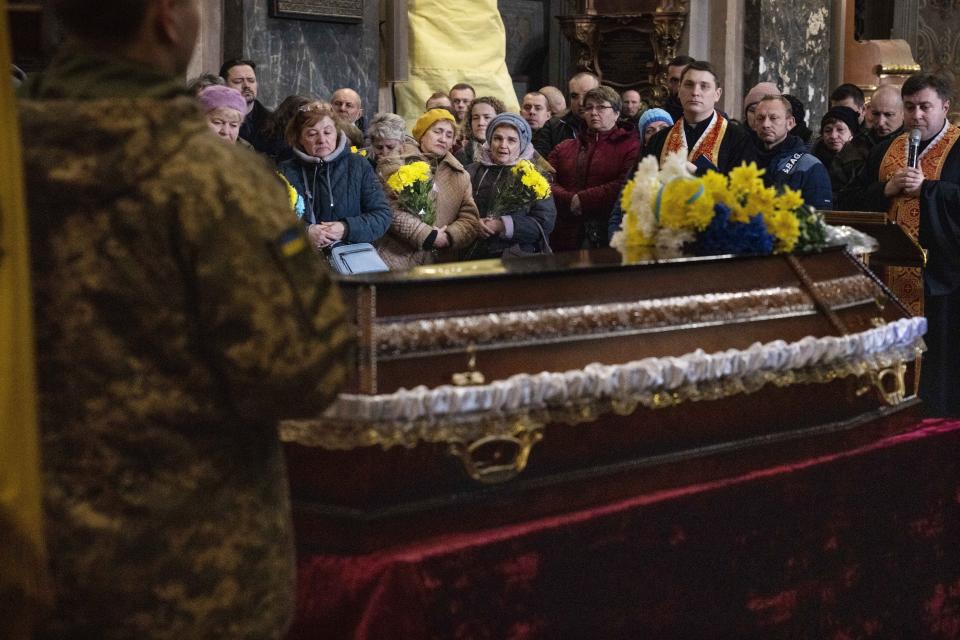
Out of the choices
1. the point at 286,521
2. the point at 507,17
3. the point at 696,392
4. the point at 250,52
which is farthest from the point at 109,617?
the point at 507,17

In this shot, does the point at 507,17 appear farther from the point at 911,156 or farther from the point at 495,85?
the point at 911,156

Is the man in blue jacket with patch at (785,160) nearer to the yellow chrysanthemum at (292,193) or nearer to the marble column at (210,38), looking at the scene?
the yellow chrysanthemum at (292,193)

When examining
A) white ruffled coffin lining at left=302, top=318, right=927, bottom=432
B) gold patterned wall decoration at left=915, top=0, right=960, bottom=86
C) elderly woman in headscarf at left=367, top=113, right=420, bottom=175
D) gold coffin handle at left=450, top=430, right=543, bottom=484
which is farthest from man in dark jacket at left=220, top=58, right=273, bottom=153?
gold patterned wall decoration at left=915, top=0, right=960, bottom=86

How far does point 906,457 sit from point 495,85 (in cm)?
778

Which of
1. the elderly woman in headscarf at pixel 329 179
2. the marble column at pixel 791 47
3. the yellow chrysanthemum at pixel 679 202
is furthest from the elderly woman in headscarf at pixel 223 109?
the marble column at pixel 791 47

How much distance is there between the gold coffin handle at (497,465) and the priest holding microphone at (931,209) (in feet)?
10.7

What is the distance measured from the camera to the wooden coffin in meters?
2.79

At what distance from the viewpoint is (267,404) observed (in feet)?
6.20

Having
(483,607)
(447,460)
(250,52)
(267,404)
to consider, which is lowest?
(483,607)

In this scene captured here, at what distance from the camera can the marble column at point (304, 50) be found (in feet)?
29.8

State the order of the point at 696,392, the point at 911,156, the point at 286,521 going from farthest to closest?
the point at 911,156 → the point at 696,392 → the point at 286,521

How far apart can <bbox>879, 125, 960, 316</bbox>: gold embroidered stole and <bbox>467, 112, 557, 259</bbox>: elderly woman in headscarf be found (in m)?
1.55

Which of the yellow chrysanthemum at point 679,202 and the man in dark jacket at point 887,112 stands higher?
the man in dark jacket at point 887,112

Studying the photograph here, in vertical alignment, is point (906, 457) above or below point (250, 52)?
below
